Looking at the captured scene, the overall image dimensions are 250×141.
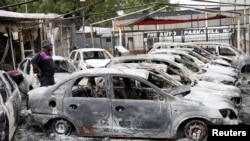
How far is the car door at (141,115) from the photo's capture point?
A: 641 cm

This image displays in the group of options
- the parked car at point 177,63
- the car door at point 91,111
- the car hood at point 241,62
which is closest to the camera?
the car door at point 91,111

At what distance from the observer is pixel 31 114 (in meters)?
6.95

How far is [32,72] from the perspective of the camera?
1069 cm

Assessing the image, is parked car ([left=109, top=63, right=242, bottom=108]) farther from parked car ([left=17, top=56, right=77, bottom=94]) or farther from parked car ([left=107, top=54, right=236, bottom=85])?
parked car ([left=17, top=56, right=77, bottom=94])

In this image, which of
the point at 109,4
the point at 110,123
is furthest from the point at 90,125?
the point at 109,4

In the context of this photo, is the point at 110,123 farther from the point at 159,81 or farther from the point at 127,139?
the point at 159,81

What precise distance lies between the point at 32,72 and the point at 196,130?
5822 mm

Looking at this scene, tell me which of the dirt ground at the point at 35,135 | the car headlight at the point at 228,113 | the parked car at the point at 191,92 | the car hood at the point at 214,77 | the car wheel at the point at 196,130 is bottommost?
the dirt ground at the point at 35,135

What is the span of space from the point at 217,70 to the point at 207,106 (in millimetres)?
5360

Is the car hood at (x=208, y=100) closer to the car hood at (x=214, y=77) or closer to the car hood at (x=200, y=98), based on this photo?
the car hood at (x=200, y=98)

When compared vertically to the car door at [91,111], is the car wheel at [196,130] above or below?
below

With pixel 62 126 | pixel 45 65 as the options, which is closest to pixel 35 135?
pixel 62 126

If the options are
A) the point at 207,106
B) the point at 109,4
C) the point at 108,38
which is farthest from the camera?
the point at 109,4

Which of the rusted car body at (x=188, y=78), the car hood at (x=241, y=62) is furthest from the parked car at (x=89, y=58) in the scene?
the rusted car body at (x=188, y=78)
